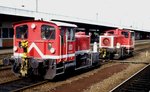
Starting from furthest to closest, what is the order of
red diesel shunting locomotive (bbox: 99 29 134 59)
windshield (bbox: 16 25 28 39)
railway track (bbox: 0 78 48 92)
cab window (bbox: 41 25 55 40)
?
red diesel shunting locomotive (bbox: 99 29 134 59)
windshield (bbox: 16 25 28 39)
cab window (bbox: 41 25 55 40)
railway track (bbox: 0 78 48 92)

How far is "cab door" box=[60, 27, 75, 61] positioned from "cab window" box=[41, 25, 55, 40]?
0.44 meters

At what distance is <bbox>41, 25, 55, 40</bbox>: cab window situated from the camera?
14470 millimetres

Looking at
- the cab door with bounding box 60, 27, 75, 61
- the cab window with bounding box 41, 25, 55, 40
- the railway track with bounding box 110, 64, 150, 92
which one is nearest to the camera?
the railway track with bounding box 110, 64, 150, 92

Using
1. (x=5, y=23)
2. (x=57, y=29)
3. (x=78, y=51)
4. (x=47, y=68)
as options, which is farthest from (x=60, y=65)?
(x=5, y=23)

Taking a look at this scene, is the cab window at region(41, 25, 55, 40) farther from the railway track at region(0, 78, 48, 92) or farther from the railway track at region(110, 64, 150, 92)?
the railway track at region(110, 64, 150, 92)

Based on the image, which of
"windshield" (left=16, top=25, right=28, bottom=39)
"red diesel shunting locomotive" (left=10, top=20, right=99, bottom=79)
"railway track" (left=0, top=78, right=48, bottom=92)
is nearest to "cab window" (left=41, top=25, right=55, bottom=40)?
"red diesel shunting locomotive" (left=10, top=20, right=99, bottom=79)

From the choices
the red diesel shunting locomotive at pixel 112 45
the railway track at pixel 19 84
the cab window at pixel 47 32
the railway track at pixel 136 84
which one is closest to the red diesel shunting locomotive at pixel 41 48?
the cab window at pixel 47 32

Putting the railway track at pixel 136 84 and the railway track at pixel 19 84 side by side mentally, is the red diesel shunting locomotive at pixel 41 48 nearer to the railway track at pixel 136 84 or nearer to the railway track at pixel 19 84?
the railway track at pixel 19 84

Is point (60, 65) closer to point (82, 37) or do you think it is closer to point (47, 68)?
point (47, 68)

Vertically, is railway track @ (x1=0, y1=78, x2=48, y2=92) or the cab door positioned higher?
the cab door

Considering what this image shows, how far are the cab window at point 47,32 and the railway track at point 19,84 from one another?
2218 millimetres

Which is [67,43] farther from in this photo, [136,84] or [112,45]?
[112,45]

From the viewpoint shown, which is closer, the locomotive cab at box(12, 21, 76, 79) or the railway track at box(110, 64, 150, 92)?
the railway track at box(110, 64, 150, 92)

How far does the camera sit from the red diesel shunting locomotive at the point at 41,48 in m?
14.1
